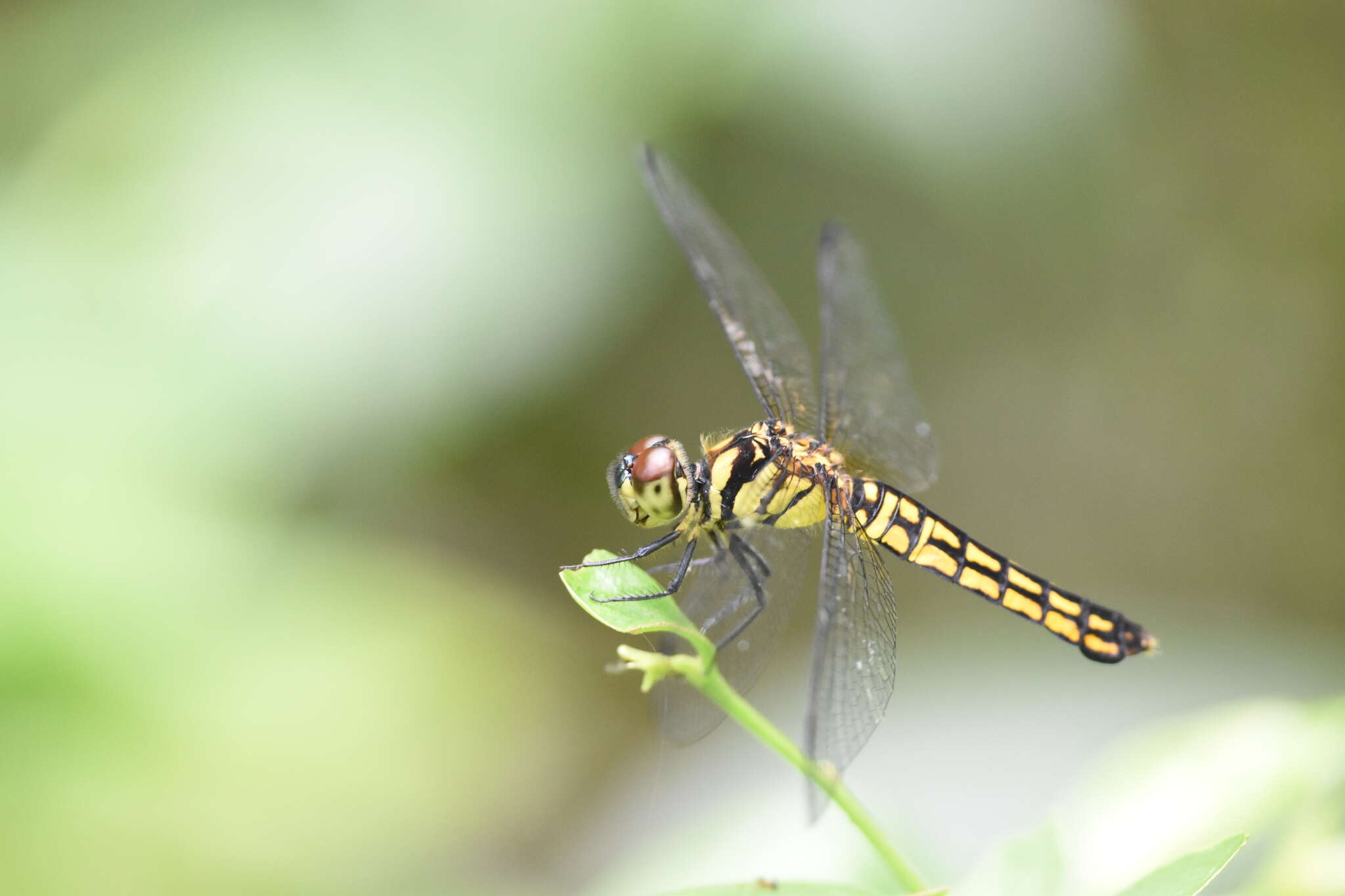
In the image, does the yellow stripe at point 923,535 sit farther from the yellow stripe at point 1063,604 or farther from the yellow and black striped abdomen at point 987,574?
the yellow stripe at point 1063,604

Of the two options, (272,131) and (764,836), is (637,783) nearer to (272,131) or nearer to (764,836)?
(764,836)

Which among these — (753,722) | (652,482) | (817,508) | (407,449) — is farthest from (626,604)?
(407,449)

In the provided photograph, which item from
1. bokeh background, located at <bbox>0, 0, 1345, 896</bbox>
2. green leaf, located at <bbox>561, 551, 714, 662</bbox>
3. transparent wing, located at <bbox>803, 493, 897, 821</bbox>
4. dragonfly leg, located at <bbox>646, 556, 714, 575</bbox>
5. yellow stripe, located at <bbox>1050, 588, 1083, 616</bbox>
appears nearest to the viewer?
green leaf, located at <bbox>561, 551, 714, 662</bbox>

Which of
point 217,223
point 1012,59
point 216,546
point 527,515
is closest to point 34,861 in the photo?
point 216,546

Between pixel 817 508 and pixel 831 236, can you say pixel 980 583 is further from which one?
pixel 831 236

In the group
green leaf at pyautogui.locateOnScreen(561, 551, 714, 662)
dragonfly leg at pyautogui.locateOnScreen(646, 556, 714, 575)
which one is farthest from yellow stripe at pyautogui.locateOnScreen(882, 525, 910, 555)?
green leaf at pyautogui.locateOnScreen(561, 551, 714, 662)

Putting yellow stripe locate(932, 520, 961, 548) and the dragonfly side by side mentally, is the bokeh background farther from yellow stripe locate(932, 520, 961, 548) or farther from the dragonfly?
yellow stripe locate(932, 520, 961, 548)
